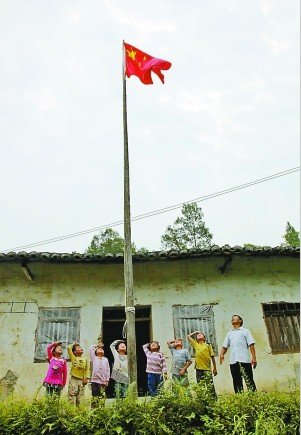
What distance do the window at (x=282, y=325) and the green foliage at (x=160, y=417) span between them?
449 cm

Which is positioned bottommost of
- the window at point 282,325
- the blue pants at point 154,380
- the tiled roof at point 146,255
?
the blue pants at point 154,380

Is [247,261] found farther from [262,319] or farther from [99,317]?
[99,317]

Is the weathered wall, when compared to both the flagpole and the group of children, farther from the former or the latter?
the flagpole

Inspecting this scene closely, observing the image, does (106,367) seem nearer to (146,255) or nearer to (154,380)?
(154,380)

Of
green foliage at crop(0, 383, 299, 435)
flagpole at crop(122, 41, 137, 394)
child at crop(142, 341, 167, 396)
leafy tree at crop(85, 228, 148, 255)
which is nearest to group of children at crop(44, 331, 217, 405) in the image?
child at crop(142, 341, 167, 396)

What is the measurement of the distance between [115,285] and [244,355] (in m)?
3.53

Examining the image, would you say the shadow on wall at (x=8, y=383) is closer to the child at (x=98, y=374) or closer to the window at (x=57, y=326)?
the window at (x=57, y=326)

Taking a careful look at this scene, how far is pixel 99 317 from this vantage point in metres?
9.53

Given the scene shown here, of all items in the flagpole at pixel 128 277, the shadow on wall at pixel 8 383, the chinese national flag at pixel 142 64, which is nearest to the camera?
the flagpole at pixel 128 277

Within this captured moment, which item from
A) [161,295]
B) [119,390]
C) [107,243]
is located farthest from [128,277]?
[107,243]

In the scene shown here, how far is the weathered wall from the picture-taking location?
9.18 metres

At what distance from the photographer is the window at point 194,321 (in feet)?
31.2

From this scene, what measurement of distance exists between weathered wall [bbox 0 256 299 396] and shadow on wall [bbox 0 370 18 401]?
12cm

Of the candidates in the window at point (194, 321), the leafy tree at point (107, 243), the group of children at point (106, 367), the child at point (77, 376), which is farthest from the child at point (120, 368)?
the leafy tree at point (107, 243)
